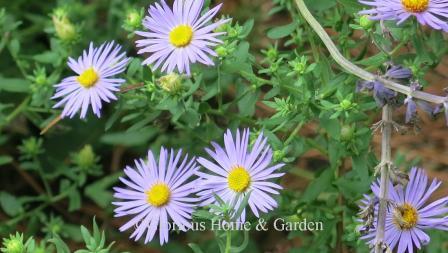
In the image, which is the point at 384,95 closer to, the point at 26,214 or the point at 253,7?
the point at 26,214

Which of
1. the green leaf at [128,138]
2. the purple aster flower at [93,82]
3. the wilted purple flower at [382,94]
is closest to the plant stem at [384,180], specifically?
the wilted purple flower at [382,94]

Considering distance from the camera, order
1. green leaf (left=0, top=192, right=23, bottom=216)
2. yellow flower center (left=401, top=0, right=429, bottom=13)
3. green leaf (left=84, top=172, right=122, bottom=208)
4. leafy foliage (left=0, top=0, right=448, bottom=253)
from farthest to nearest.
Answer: green leaf (left=84, top=172, right=122, bottom=208)
green leaf (left=0, top=192, right=23, bottom=216)
leafy foliage (left=0, top=0, right=448, bottom=253)
yellow flower center (left=401, top=0, right=429, bottom=13)

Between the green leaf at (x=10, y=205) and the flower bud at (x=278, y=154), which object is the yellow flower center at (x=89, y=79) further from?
the green leaf at (x=10, y=205)

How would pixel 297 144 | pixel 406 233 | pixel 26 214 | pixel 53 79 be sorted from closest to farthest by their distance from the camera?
pixel 406 233
pixel 297 144
pixel 53 79
pixel 26 214

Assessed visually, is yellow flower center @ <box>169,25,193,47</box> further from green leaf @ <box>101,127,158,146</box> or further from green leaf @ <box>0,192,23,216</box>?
green leaf @ <box>0,192,23,216</box>

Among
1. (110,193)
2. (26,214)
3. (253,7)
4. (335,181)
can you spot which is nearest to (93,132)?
(110,193)

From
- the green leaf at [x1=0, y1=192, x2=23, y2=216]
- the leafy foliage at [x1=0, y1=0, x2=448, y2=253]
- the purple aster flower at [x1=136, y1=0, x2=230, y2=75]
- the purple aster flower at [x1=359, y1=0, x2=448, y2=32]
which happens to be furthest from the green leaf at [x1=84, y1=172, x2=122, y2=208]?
the purple aster flower at [x1=359, y1=0, x2=448, y2=32]
